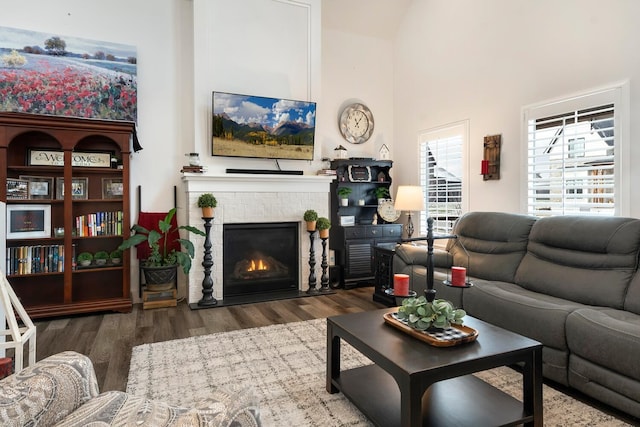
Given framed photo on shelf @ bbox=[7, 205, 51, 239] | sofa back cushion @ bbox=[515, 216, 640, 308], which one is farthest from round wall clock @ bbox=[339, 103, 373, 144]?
framed photo on shelf @ bbox=[7, 205, 51, 239]

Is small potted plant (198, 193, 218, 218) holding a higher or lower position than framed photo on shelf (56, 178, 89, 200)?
lower

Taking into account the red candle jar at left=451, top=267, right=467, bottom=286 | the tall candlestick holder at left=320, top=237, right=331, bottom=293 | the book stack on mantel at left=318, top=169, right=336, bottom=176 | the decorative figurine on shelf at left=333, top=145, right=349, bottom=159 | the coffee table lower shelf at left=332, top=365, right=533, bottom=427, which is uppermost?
the decorative figurine on shelf at left=333, top=145, right=349, bottom=159

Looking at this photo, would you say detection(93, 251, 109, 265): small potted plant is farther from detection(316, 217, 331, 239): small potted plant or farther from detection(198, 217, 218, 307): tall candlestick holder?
detection(316, 217, 331, 239): small potted plant

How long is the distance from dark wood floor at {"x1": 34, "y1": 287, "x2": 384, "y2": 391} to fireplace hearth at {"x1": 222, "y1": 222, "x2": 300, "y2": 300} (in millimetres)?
373

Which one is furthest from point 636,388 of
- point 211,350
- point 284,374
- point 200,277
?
point 200,277

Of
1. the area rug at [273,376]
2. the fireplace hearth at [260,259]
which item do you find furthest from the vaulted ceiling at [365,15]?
the area rug at [273,376]

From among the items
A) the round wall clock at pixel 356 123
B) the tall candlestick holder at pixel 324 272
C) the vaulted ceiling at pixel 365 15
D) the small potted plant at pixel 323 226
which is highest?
the vaulted ceiling at pixel 365 15

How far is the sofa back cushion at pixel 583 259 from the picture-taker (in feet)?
8.32

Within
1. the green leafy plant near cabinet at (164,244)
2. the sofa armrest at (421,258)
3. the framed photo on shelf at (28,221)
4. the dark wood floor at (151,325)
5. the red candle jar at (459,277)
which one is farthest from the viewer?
the green leafy plant near cabinet at (164,244)

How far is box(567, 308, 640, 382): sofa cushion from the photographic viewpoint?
6.38ft

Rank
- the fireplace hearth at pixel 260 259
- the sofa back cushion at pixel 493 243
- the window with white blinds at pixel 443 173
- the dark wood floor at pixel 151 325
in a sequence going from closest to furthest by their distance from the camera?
the dark wood floor at pixel 151 325, the sofa back cushion at pixel 493 243, the fireplace hearth at pixel 260 259, the window with white blinds at pixel 443 173

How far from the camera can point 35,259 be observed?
3.72 metres

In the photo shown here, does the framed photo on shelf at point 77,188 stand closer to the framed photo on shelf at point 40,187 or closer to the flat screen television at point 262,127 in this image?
the framed photo on shelf at point 40,187

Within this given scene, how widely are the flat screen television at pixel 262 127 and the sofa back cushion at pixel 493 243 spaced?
87.7 inches
